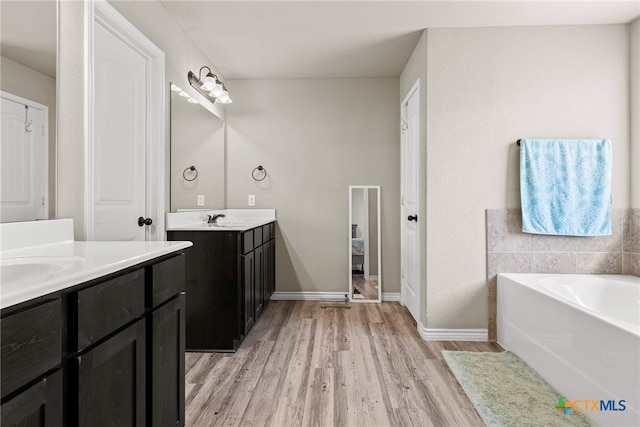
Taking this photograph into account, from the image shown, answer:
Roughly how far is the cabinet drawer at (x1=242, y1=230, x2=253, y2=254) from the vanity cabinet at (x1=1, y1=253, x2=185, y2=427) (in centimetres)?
104

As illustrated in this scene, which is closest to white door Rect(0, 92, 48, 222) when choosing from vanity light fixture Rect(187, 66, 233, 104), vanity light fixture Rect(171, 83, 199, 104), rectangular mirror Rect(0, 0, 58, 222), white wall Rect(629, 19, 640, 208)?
rectangular mirror Rect(0, 0, 58, 222)

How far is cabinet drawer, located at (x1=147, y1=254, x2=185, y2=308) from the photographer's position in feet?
3.86

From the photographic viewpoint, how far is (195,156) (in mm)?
2949

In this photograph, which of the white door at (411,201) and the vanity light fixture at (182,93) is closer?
the vanity light fixture at (182,93)

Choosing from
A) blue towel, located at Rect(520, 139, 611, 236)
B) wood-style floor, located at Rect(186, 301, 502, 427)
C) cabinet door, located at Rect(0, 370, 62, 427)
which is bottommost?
wood-style floor, located at Rect(186, 301, 502, 427)

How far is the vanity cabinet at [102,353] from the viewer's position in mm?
684

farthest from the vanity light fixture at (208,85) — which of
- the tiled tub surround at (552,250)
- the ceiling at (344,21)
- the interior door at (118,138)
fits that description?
the tiled tub surround at (552,250)

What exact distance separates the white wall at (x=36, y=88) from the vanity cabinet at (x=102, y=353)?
2.14 ft

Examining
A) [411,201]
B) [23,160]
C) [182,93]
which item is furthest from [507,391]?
[182,93]

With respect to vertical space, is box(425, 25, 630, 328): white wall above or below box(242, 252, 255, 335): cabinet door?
above

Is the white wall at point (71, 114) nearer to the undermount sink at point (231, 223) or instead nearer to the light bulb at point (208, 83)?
the undermount sink at point (231, 223)

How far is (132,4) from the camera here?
205cm

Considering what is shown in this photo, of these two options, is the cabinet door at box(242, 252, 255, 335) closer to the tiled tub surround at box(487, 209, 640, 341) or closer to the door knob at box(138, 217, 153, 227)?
the door knob at box(138, 217, 153, 227)

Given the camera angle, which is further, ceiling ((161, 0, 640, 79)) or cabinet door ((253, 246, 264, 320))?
cabinet door ((253, 246, 264, 320))
